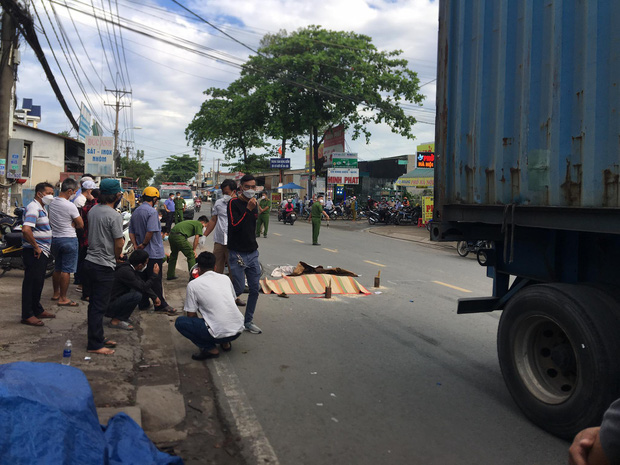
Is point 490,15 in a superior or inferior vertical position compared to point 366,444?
superior

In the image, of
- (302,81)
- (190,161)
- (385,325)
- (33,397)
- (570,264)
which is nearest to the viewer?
(33,397)

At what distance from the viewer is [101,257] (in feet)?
18.0

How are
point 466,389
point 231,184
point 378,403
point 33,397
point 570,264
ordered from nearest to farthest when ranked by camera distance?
1. point 33,397
2. point 570,264
3. point 378,403
4. point 466,389
5. point 231,184

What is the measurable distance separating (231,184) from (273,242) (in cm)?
1083

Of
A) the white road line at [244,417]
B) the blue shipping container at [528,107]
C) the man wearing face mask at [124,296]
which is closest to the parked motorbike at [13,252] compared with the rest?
the man wearing face mask at [124,296]

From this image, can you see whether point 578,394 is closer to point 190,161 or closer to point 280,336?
point 280,336

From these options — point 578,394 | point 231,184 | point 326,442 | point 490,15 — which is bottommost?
point 326,442

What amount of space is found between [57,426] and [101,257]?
3.09 metres

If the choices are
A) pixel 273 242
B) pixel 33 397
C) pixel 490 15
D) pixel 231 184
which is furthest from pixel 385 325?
pixel 273 242

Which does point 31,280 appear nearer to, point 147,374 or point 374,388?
point 147,374

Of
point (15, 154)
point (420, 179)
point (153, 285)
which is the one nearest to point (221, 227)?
point (153, 285)

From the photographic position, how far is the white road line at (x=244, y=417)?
3.56 m

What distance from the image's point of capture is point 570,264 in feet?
13.4

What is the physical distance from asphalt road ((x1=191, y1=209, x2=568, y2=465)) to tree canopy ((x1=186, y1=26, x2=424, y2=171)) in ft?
93.5
